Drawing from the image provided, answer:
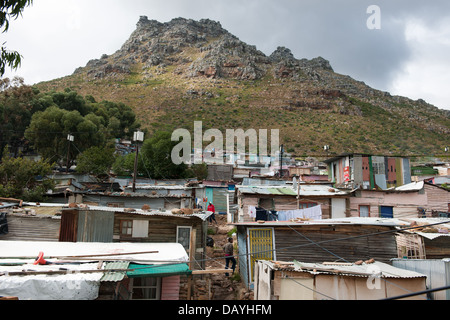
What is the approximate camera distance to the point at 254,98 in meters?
83.8

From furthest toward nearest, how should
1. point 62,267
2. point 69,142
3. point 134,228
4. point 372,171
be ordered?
1. point 69,142
2. point 372,171
3. point 134,228
4. point 62,267

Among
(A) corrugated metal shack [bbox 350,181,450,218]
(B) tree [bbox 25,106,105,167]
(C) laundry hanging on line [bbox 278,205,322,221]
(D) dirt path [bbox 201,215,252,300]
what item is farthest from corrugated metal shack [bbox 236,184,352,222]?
(B) tree [bbox 25,106,105,167]

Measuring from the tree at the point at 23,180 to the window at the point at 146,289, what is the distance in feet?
43.2

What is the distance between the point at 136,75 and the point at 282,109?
5573 cm

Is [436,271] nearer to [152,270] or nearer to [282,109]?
[152,270]

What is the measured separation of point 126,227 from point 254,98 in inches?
2959

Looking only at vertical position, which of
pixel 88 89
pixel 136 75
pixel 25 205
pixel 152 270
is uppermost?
pixel 136 75

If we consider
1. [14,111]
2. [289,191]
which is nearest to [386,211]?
[289,191]

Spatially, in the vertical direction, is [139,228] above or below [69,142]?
below

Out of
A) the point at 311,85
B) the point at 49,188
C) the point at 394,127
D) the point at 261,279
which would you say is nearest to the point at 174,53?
the point at 311,85

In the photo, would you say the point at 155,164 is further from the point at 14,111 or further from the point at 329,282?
the point at 329,282

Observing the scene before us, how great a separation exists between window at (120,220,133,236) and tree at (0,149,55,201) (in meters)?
9.52

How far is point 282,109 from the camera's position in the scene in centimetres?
7931

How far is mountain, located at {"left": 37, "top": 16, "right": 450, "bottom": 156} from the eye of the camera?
212ft
